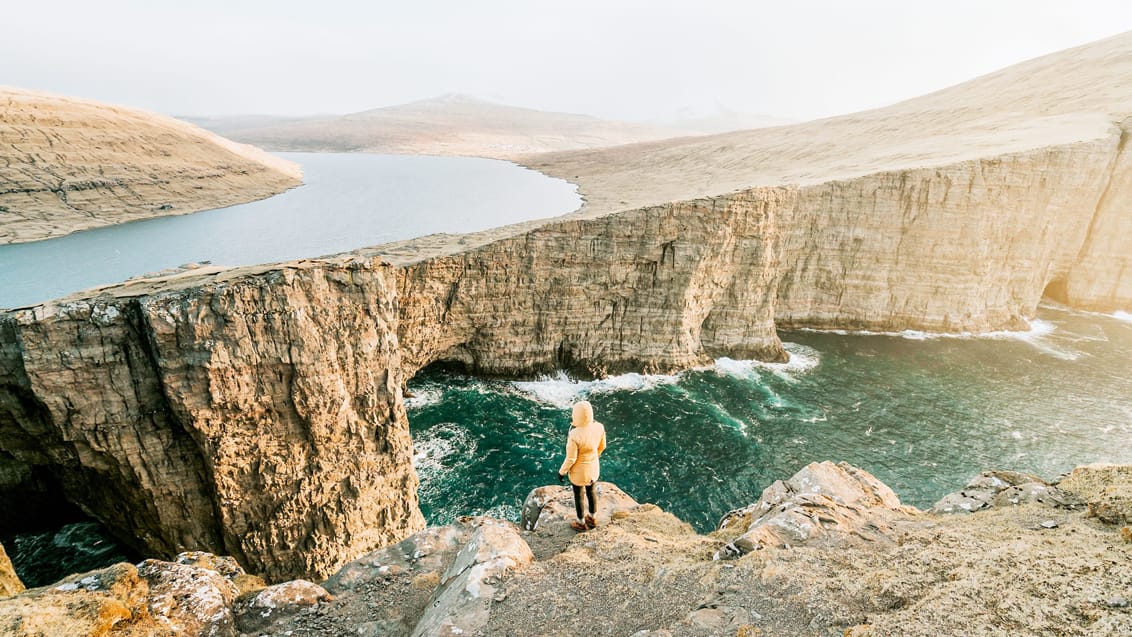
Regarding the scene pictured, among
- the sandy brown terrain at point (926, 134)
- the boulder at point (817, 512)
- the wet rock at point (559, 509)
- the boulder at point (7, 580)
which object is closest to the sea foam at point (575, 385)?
the sandy brown terrain at point (926, 134)

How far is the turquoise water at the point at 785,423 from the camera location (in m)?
19.0

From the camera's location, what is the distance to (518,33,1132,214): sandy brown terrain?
117 feet

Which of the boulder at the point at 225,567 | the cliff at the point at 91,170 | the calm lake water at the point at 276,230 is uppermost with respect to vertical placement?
the cliff at the point at 91,170

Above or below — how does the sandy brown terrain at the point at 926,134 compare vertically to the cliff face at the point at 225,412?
above

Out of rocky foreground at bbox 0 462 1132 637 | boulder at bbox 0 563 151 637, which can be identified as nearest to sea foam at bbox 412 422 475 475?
rocky foreground at bbox 0 462 1132 637

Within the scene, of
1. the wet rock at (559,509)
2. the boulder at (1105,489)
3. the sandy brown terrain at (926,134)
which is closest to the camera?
the boulder at (1105,489)

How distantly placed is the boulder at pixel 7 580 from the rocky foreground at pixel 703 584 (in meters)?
0.11

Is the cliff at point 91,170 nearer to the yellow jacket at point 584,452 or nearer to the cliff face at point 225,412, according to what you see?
the cliff face at point 225,412

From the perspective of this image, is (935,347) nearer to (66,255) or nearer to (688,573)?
(688,573)

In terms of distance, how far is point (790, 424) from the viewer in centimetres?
2300

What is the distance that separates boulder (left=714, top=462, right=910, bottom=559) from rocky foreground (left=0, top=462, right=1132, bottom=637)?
0.05 m

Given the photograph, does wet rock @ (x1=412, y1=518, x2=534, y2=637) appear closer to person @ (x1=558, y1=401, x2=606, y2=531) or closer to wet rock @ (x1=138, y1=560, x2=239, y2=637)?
person @ (x1=558, y1=401, x2=606, y2=531)

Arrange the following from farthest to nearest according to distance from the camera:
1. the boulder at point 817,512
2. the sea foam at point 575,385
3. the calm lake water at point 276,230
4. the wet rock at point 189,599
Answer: the sea foam at point 575,385, the calm lake water at point 276,230, the boulder at point 817,512, the wet rock at point 189,599

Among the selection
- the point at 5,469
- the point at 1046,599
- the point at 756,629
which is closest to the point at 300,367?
the point at 5,469
